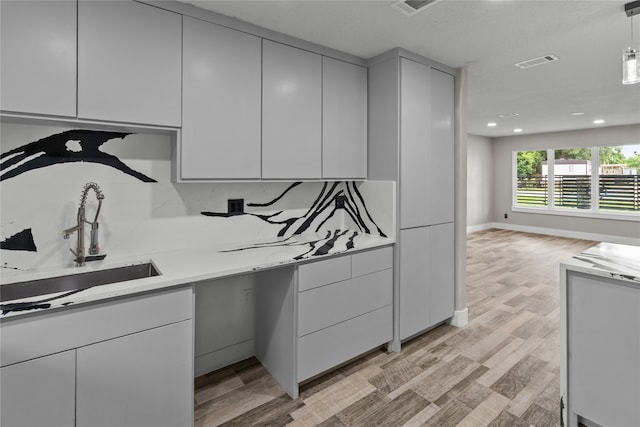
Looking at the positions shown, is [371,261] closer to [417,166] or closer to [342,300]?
[342,300]

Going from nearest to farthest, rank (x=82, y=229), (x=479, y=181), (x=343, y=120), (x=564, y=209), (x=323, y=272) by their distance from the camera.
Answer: (x=82, y=229), (x=323, y=272), (x=343, y=120), (x=564, y=209), (x=479, y=181)

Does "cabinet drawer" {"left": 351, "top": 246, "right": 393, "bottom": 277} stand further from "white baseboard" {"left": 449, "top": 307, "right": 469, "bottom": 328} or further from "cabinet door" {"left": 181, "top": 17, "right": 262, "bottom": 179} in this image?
"white baseboard" {"left": 449, "top": 307, "right": 469, "bottom": 328}

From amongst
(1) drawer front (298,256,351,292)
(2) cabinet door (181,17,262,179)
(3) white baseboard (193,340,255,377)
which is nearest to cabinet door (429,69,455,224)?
(1) drawer front (298,256,351,292)

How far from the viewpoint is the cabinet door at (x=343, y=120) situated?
2.62m

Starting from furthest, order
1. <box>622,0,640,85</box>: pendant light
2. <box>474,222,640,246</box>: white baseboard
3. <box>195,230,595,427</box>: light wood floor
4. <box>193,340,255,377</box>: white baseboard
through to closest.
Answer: <box>474,222,640,246</box>: white baseboard → <box>193,340,255,377</box>: white baseboard → <box>195,230,595,427</box>: light wood floor → <box>622,0,640,85</box>: pendant light

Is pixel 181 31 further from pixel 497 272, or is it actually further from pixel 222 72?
pixel 497 272

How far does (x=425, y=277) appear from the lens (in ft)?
9.55

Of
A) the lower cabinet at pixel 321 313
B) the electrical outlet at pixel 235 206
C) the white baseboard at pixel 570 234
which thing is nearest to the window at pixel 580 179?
the white baseboard at pixel 570 234

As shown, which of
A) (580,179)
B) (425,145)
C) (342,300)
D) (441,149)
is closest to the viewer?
(342,300)

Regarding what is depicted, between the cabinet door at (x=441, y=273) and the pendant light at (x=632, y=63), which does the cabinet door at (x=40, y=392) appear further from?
the pendant light at (x=632, y=63)

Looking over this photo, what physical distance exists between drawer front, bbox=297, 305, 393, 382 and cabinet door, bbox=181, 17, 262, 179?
1196 millimetres

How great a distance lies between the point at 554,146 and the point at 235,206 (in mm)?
8107

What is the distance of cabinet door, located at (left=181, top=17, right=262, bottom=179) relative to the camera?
6.55ft

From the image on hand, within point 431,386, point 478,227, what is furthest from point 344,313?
point 478,227
